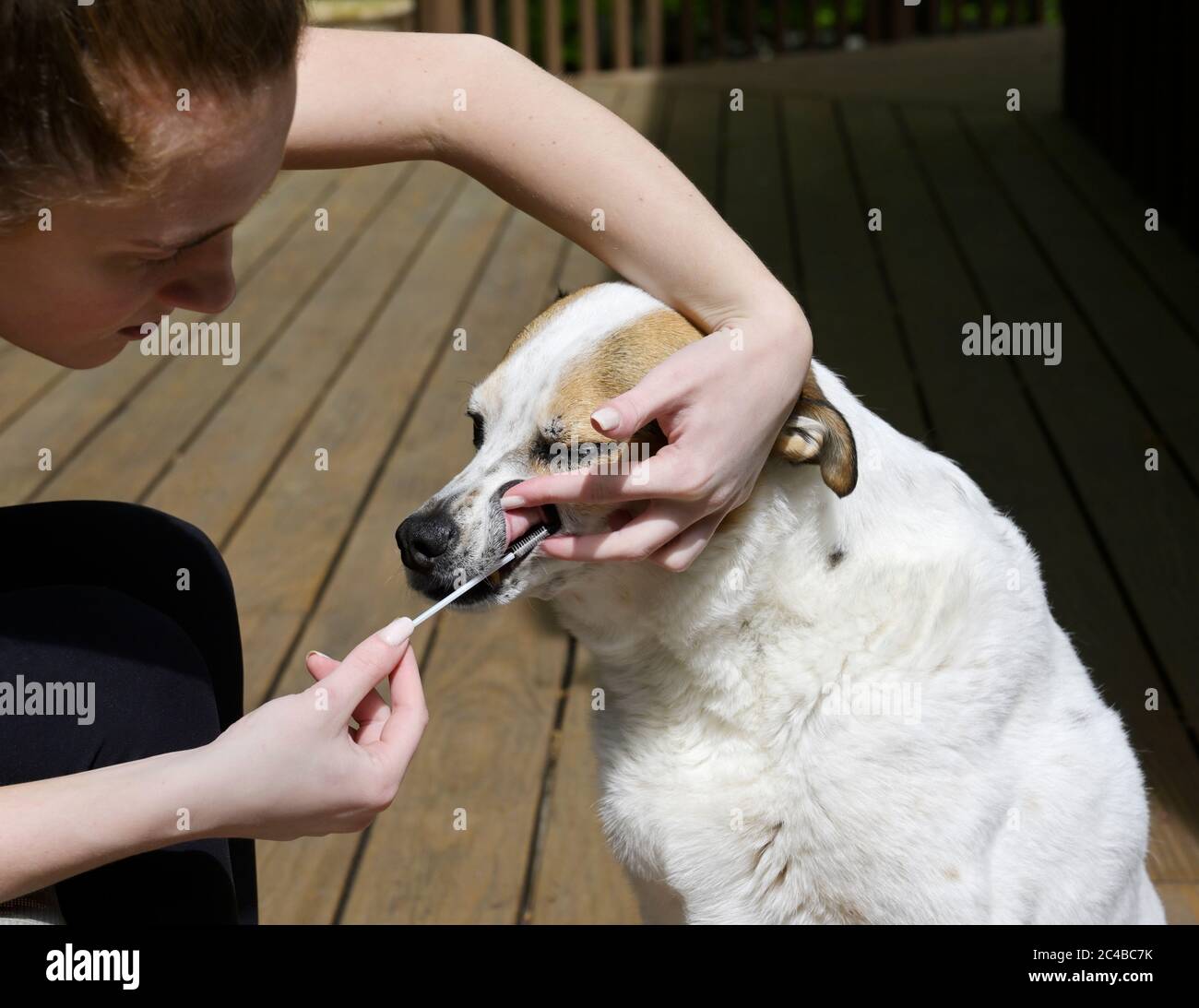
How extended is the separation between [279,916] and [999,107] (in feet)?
19.8

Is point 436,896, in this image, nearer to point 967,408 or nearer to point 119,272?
point 119,272

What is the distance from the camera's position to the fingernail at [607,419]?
1.40m

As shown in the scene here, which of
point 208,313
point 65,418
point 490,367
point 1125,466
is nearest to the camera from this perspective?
point 208,313

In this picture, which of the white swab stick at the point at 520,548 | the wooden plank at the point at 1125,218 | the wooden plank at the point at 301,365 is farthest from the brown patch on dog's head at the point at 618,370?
the wooden plank at the point at 1125,218

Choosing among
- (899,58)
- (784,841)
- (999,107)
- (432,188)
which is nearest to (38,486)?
(784,841)

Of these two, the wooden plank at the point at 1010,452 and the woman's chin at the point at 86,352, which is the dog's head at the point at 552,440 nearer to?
the woman's chin at the point at 86,352

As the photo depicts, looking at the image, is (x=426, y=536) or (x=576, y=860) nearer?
(x=426, y=536)

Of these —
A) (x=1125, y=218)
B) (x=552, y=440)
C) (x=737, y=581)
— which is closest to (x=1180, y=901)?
(x=737, y=581)

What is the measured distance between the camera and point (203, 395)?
14.1 feet

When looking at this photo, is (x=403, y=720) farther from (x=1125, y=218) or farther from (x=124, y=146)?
(x=1125, y=218)

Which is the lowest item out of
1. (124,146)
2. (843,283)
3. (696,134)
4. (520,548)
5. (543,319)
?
(696,134)

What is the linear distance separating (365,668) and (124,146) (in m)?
0.53

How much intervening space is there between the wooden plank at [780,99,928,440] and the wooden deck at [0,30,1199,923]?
16 mm
